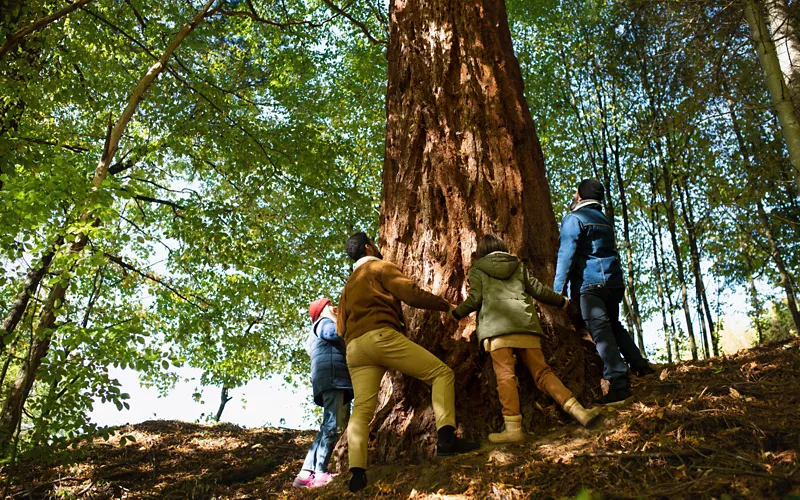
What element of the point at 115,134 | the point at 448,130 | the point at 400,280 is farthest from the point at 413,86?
the point at 115,134

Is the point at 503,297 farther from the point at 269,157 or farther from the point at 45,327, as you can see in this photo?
the point at 269,157

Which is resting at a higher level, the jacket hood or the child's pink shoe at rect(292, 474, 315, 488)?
the jacket hood

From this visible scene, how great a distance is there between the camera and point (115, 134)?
676cm

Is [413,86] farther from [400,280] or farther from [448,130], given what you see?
[400,280]

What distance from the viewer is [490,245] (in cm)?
421

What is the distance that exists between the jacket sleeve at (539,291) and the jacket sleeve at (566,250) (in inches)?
5.6

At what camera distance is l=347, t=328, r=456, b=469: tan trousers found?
382cm

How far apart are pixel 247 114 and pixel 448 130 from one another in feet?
35.3

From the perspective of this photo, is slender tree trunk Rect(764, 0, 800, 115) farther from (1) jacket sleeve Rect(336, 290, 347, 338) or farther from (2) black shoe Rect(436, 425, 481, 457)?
(1) jacket sleeve Rect(336, 290, 347, 338)

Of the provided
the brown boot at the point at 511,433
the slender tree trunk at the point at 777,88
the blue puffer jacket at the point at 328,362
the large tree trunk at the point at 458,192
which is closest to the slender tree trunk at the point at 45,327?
the blue puffer jacket at the point at 328,362

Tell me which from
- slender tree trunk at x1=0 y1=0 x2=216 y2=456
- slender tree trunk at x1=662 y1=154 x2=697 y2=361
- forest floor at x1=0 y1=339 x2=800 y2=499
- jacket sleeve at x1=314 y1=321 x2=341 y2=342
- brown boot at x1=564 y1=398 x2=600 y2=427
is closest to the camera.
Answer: forest floor at x1=0 y1=339 x2=800 y2=499

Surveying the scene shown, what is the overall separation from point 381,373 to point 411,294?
642 mm

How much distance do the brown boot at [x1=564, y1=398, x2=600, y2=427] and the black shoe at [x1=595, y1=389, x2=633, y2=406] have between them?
1.08 ft

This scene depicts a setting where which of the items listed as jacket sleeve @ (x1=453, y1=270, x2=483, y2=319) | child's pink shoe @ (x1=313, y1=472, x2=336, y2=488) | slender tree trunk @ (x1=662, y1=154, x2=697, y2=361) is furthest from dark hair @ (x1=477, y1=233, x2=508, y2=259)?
slender tree trunk @ (x1=662, y1=154, x2=697, y2=361)
